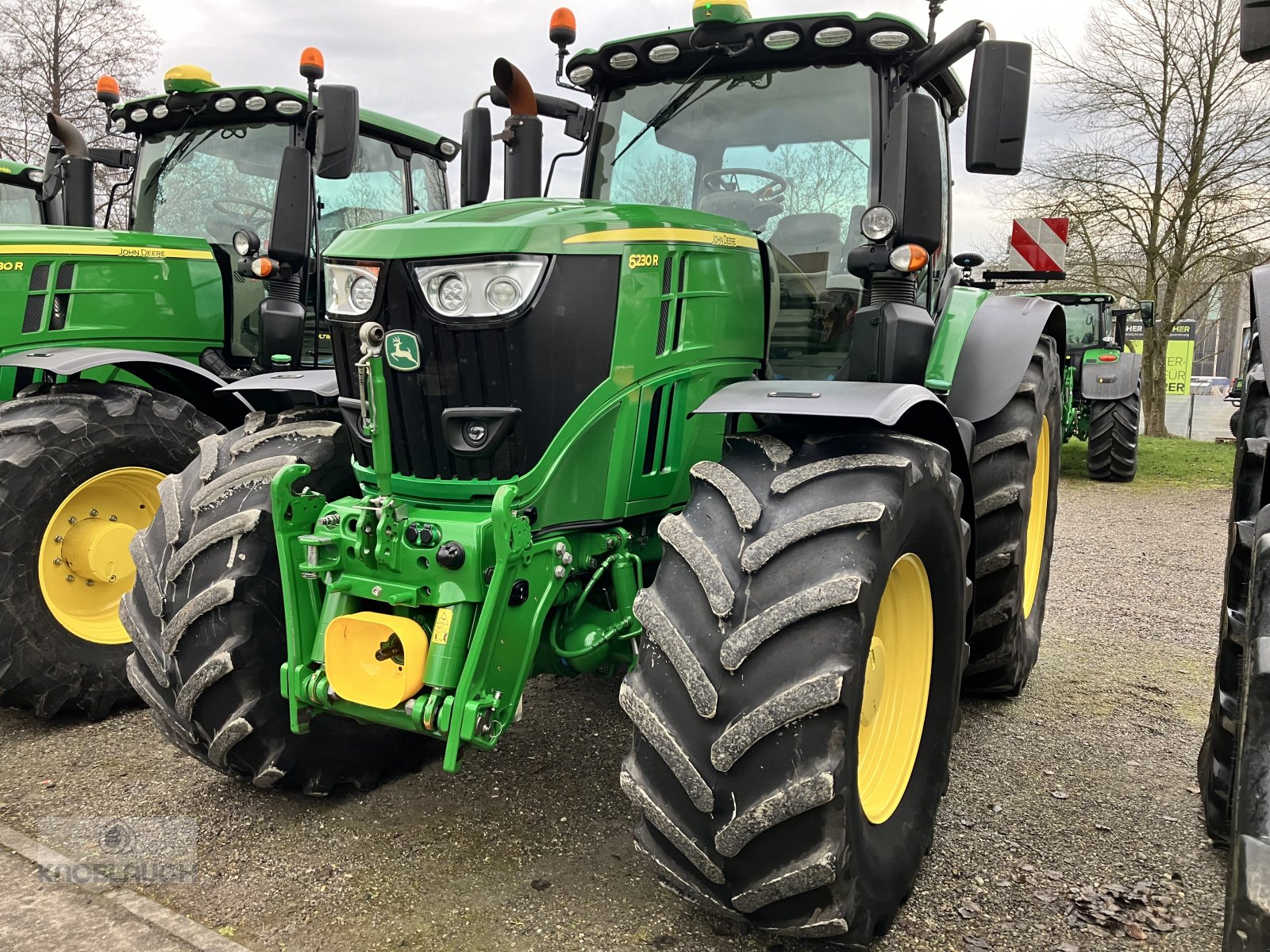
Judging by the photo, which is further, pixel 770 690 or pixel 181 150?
pixel 181 150

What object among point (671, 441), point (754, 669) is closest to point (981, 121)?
point (671, 441)

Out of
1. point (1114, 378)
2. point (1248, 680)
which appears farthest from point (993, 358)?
point (1114, 378)

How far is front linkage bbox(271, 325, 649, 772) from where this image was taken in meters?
2.51

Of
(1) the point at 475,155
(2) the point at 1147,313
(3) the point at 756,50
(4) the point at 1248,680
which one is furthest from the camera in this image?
(2) the point at 1147,313

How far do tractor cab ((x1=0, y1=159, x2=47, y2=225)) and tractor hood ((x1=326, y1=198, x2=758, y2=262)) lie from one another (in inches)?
229

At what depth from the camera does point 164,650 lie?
293 cm

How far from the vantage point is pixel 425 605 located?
2.58 m

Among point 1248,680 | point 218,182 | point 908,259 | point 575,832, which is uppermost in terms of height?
point 218,182

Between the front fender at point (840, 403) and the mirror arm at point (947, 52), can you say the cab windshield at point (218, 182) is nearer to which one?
the mirror arm at point (947, 52)

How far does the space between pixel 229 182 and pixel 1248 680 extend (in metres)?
5.49

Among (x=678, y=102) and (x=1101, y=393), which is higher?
(x=678, y=102)

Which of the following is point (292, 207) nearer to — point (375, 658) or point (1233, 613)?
point (375, 658)

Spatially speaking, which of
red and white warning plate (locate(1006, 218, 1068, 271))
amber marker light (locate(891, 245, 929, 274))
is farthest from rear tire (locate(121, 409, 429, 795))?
red and white warning plate (locate(1006, 218, 1068, 271))

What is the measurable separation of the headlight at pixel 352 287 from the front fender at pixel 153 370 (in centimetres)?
139
